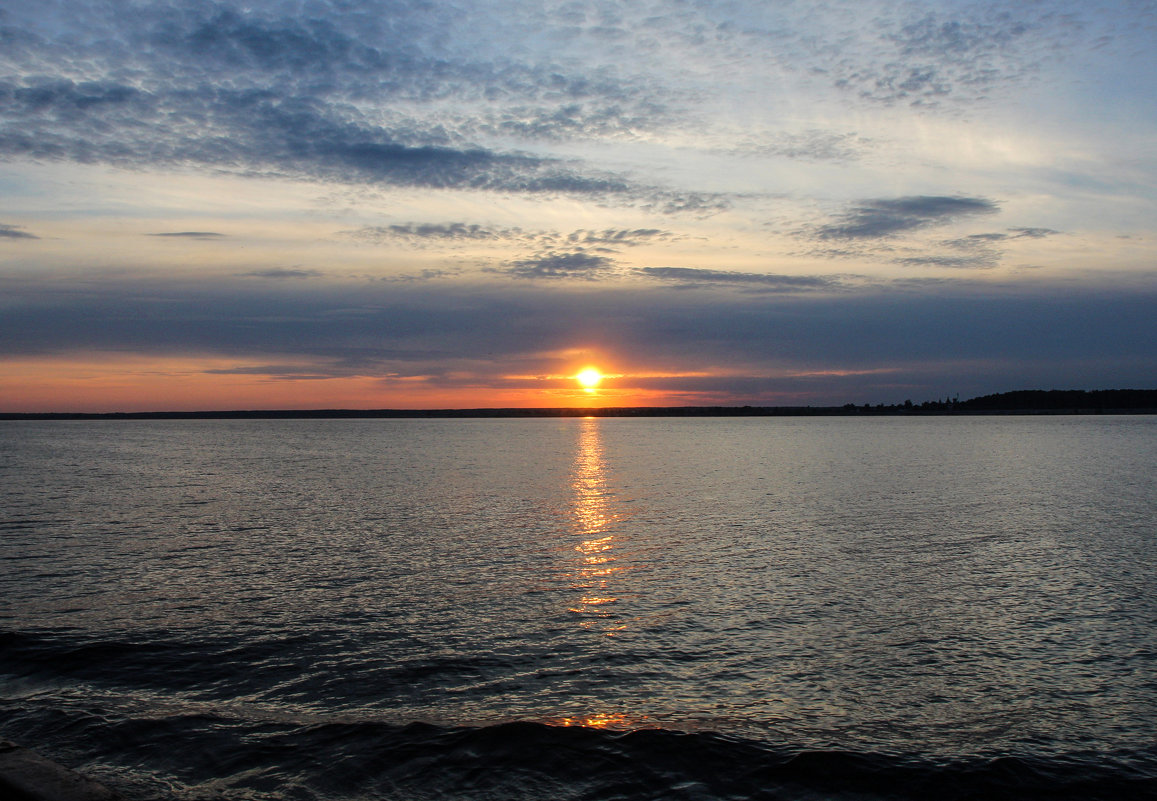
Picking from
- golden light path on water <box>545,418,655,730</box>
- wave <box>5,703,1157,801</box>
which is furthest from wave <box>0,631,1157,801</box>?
golden light path on water <box>545,418,655,730</box>

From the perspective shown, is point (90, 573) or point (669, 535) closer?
point (90, 573)

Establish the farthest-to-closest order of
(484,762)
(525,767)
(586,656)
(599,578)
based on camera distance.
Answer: (599,578)
(586,656)
(484,762)
(525,767)

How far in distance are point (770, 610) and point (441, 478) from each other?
44086 millimetres

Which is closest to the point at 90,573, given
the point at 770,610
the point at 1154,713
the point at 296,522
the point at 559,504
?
the point at 296,522

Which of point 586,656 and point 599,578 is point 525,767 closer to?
point 586,656

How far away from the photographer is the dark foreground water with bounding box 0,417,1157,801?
37.3 feet

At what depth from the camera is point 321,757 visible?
11.6m

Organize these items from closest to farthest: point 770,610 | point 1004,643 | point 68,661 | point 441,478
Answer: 1. point 68,661
2. point 1004,643
3. point 770,610
4. point 441,478

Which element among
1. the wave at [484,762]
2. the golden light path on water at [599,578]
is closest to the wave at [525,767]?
the wave at [484,762]

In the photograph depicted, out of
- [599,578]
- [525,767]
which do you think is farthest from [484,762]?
[599,578]

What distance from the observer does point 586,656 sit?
16.3m

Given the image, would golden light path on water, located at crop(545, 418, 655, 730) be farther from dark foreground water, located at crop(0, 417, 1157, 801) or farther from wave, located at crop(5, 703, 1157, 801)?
wave, located at crop(5, 703, 1157, 801)

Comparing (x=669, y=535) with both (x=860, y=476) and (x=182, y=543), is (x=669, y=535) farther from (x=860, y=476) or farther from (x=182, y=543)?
(x=860, y=476)

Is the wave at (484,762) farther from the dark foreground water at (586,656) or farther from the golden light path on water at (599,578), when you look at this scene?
the golden light path on water at (599,578)
